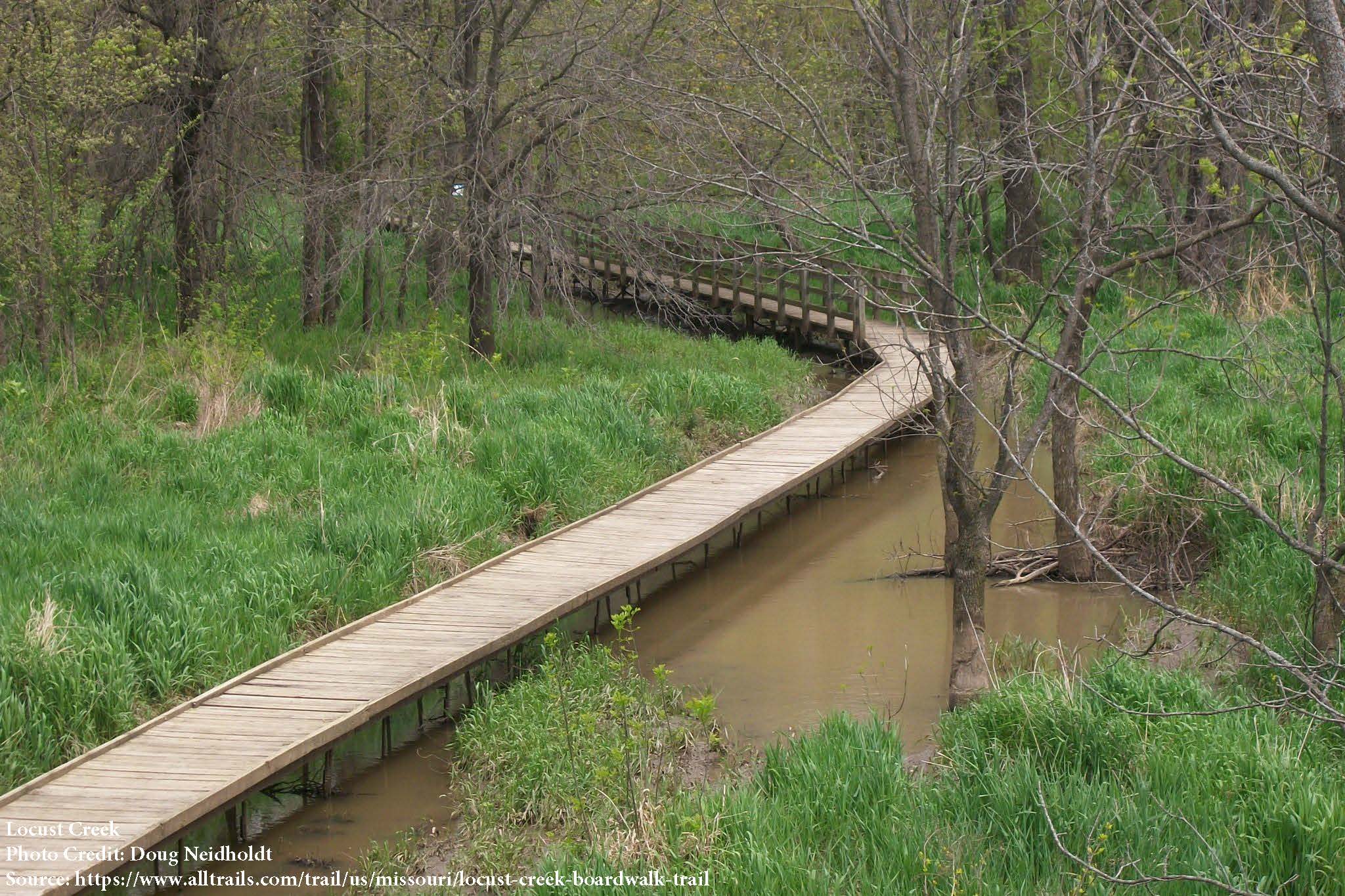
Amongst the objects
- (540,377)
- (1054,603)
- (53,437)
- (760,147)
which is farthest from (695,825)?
(760,147)

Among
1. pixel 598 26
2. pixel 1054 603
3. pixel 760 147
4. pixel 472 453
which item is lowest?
pixel 1054 603

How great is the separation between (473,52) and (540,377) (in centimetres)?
358

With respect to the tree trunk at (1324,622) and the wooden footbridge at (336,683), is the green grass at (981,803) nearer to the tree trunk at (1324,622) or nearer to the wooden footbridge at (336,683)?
the tree trunk at (1324,622)

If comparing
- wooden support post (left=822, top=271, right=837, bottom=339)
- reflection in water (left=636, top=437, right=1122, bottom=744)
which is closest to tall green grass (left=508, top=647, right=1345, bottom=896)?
reflection in water (left=636, top=437, right=1122, bottom=744)

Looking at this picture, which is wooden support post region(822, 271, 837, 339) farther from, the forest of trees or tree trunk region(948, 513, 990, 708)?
tree trunk region(948, 513, 990, 708)

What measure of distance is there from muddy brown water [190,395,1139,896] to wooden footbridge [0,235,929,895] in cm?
36

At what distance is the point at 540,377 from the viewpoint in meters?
13.1

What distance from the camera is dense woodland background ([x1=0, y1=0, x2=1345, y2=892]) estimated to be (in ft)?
20.4

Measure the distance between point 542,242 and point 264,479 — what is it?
4664 millimetres

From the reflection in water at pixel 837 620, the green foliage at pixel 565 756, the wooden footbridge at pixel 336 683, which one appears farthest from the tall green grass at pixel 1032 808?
the wooden footbridge at pixel 336 683

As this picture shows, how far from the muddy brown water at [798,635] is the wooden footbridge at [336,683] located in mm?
358

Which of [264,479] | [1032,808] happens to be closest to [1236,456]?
[1032,808]

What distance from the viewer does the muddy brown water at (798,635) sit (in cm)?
588

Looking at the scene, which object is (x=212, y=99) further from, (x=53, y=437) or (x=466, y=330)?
(x=53, y=437)
